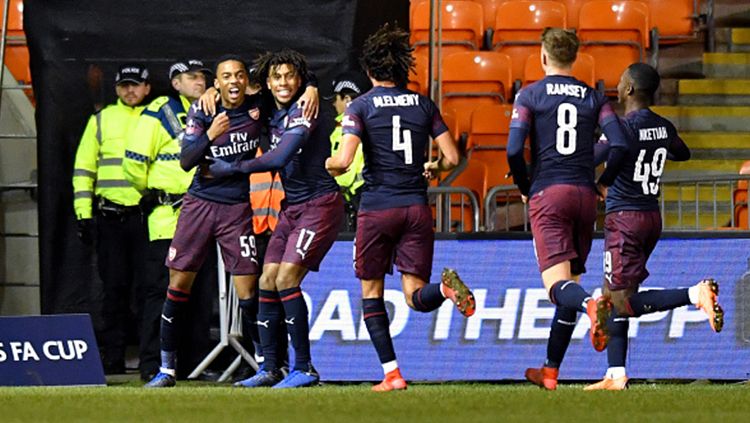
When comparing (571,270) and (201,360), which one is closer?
(571,270)

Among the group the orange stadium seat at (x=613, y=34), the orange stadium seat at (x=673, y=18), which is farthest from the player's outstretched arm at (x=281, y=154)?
the orange stadium seat at (x=673, y=18)

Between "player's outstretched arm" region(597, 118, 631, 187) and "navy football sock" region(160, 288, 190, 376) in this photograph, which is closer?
"player's outstretched arm" region(597, 118, 631, 187)

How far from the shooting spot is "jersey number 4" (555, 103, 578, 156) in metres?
9.59

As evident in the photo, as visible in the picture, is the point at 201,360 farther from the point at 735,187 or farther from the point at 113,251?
the point at 735,187

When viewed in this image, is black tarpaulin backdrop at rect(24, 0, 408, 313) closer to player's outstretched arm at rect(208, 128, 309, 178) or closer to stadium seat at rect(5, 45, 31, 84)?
player's outstretched arm at rect(208, 128, 309, 178)

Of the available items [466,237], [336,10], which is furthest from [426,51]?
[466,237]

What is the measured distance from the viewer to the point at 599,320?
900 cm

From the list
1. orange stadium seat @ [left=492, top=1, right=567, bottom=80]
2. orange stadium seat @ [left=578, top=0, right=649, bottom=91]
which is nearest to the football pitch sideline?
orange stadium seat @ [left=578, top=0, right=649, bottom=91]

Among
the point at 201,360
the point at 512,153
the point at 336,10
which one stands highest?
the point at 336,10

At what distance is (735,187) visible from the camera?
526 inches

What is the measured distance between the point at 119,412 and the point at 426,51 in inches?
335

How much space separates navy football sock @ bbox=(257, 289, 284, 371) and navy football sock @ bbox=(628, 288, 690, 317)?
236 centimetres

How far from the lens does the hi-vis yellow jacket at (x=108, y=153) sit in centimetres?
1283

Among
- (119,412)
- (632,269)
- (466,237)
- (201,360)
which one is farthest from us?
(201,360)
